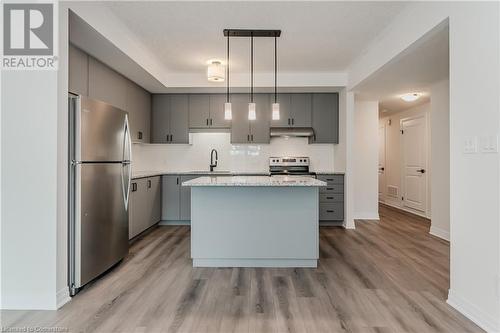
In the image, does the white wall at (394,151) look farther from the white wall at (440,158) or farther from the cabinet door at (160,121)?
the cabinet door at (160,121)

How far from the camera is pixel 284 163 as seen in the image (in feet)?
17.3

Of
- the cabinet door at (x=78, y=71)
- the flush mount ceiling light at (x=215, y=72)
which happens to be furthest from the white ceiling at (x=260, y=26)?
the cabinet door at (x=78, y=71)

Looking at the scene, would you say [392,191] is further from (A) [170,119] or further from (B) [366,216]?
(A) [170,119]

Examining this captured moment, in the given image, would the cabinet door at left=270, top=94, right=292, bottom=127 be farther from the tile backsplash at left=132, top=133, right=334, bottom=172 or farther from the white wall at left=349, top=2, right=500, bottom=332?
the white wall at left=349, top=2, right=500, bottom=332

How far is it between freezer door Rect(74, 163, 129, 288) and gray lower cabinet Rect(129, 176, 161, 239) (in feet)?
2.87

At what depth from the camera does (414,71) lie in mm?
3633

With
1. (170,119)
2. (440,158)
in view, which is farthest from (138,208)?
(440,158)
